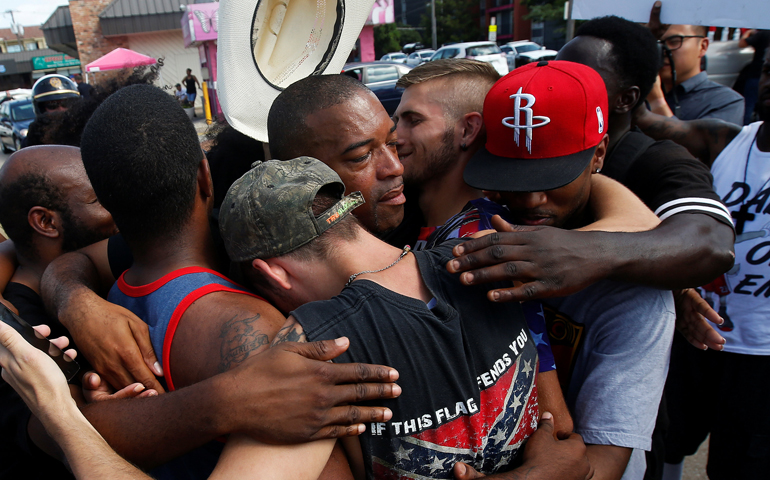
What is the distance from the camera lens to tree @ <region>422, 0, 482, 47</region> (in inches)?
1690

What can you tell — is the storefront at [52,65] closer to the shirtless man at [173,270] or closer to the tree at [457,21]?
the tree at [457,21]

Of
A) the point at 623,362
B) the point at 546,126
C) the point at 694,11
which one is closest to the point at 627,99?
the point at 546,126

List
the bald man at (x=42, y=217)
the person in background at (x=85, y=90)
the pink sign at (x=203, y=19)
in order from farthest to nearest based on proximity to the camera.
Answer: the pink sign at (x=203, y=19) → the person in background at (x=85, y=90) → the bald man at (x=42, y=217)

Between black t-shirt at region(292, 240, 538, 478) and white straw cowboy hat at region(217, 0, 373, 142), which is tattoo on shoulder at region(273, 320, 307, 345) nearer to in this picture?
black t-shirt at region(292, 240, 538, 478)

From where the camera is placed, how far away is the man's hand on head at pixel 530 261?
4.54 ft

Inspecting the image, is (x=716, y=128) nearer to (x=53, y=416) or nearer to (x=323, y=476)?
(x=323, y=476)

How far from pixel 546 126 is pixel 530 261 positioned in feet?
2.12

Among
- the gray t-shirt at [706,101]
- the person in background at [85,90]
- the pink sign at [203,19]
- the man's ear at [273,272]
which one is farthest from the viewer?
the pink sign at [203,19]

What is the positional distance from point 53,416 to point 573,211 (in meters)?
1.82

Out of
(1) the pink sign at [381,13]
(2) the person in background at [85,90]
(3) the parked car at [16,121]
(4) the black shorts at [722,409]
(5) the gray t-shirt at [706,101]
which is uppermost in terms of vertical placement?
(1) the pink sign at [381,13]

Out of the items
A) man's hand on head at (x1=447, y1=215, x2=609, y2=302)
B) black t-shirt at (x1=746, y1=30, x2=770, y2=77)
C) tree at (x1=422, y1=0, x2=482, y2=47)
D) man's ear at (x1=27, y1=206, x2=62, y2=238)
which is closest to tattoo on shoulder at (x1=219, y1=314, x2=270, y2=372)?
man's hand on head at (x1=447, y1=215, x2=609, y2=302)

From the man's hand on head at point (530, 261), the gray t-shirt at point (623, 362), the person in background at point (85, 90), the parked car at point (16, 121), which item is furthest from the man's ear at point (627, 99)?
the parked car at point (16, 121)

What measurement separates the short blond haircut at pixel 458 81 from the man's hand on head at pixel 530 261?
1.01 metres

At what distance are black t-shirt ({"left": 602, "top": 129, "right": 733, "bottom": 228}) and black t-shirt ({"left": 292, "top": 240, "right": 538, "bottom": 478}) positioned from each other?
0.99m
